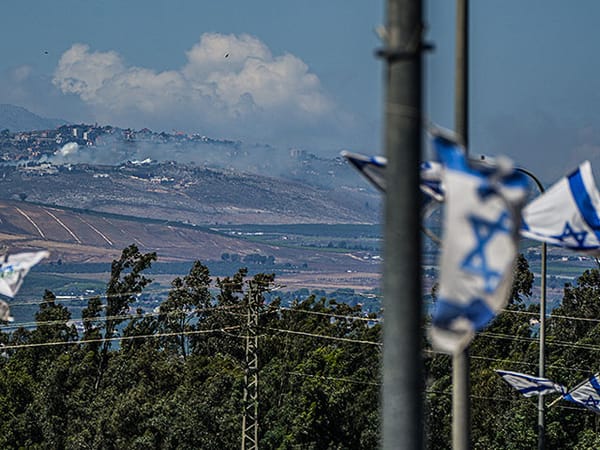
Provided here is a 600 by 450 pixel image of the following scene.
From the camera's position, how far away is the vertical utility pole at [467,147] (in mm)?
14312

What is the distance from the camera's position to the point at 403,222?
8.45m

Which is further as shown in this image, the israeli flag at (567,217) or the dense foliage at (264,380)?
the dense foliage at (264,380)

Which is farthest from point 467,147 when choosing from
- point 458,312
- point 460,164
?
point 458,312

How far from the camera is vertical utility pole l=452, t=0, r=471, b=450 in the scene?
1431cm

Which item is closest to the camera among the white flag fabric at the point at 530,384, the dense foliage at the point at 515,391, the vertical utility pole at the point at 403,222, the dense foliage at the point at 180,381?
the vertical utility pole at the point at 403,222

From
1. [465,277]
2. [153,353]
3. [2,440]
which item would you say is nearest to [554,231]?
[465,277]

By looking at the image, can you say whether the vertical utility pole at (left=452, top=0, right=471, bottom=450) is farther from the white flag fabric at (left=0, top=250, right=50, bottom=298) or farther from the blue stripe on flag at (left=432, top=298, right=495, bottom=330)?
the blue stripe on flag at (left=432, top=298, right=495, bottom=330)

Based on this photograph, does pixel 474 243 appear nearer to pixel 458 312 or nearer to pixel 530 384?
pixel 458 312

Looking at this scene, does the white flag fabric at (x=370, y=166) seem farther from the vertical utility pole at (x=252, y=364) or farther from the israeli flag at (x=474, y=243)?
the vertical utility pole at (x=252, y=364)

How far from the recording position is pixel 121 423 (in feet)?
187

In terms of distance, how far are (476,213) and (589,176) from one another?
8.03 metres

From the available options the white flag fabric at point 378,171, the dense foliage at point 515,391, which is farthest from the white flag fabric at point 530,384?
the white flag fabric at point 378,171

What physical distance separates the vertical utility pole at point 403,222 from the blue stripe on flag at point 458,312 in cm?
37

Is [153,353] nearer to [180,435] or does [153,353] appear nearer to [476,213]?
[180,435]
